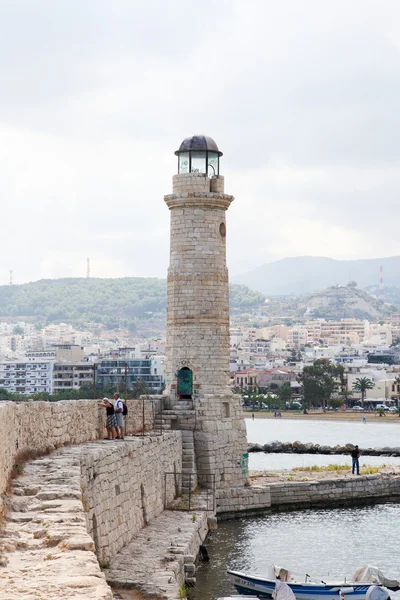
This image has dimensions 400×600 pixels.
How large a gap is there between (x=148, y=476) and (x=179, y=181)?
833cm

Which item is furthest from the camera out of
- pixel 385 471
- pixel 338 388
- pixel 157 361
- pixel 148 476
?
pixel 157 361

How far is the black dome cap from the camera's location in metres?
26.1

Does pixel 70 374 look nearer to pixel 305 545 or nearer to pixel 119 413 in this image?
pixel 305 545

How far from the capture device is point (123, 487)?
16.2 metres

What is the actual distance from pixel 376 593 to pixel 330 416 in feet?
291

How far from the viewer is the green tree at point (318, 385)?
108562 millimetres

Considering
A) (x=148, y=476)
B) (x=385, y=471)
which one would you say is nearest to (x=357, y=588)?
(x=148, y=476)

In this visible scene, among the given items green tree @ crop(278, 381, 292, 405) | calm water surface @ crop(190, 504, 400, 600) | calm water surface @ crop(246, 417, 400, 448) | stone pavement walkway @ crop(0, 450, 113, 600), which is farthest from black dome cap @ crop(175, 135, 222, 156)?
green tree @ crop(278, 381, 292, 405)

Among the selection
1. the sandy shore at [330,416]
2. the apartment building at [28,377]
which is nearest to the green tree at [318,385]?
the sandy shore at [330,416]

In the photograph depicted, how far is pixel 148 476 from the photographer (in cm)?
1894

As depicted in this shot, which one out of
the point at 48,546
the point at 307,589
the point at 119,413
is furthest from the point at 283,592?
the point at 48,546

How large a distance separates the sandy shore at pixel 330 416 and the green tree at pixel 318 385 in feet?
4.17

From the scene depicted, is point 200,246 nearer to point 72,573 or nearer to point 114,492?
point 114,492

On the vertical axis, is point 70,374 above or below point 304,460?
above
